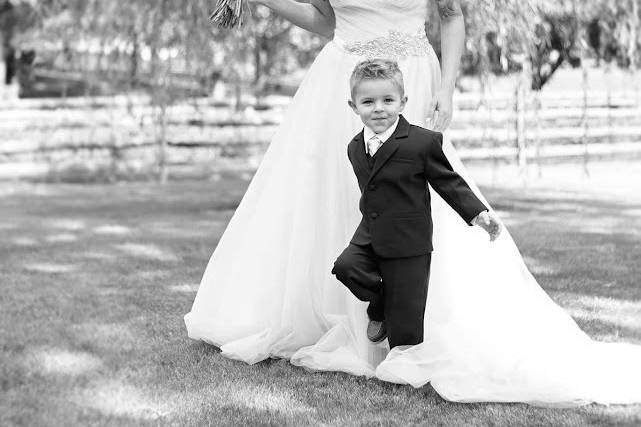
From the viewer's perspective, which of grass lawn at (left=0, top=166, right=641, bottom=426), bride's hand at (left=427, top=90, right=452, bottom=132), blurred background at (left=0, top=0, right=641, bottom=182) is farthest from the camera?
blurred background at (left=0, top=0, right=641, bottom=182)

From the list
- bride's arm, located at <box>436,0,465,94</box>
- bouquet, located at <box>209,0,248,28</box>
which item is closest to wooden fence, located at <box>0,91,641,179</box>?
bride's arm, located at <box>436,0,465,94</box>

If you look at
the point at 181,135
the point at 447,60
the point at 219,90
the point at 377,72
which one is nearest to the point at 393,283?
the point at 377,72

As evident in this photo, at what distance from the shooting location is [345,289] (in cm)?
422

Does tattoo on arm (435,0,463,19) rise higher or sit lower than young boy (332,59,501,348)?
higher

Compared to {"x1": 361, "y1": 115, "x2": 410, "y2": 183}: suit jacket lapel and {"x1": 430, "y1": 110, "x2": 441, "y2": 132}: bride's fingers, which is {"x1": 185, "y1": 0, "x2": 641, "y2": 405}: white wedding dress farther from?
{"x1": 361, "y1": 115, "x2": 410, "y2": 183}: suit jacket lapel

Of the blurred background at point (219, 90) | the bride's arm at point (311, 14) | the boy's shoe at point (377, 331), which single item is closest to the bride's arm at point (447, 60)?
the bride's arm at point (311, 14)

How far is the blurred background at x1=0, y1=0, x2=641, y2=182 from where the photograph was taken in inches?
377

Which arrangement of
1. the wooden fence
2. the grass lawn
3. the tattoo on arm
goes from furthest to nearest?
1. the wooden fence
2. the tattoo on arm
3. the grass lawn

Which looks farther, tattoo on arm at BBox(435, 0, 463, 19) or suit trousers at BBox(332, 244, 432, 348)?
tattoo on arm at BBox(435, 0, 463, 19)

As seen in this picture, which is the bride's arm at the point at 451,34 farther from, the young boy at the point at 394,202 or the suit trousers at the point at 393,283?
the suit trousers at the point at 393,283

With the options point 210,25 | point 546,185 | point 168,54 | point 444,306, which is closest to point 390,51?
point 444,306

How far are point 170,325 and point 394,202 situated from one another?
1.67m

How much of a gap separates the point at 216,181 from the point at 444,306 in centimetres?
1037

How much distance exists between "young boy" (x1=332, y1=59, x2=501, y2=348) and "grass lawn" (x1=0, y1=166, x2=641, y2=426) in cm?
34
